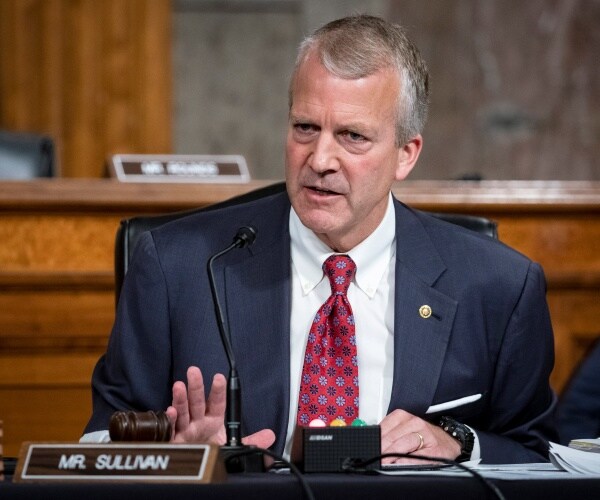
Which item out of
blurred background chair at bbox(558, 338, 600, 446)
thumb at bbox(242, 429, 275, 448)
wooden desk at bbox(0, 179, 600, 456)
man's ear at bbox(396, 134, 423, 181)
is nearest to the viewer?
thumb at bbox(242, 429, 275, 448)

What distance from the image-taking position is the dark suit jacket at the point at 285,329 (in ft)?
6.77

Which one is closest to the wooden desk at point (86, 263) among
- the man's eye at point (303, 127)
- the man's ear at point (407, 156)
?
the man's ear at point (407, 156)

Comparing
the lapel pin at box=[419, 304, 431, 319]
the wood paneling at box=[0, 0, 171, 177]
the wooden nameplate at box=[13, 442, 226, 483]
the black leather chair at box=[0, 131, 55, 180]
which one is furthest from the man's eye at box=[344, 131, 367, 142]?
the wood paneling at box=[0, 0, 171, 177]

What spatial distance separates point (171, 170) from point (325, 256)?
131 cm

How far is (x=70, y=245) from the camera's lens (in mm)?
3043

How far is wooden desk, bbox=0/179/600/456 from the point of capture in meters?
2.96

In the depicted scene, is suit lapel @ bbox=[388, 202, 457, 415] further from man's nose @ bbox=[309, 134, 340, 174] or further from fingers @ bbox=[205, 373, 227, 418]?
fingers @ bbox=[205, 373, 227, 418]

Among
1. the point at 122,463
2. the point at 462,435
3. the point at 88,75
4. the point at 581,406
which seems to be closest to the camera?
the point at 122,463

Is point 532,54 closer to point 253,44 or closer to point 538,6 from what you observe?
point 538,6

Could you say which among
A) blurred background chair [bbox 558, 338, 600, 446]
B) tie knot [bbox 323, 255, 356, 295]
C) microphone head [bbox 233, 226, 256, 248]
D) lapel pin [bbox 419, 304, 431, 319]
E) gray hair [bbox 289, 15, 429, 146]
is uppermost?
gray hair [bbox 289, 15, 429, 146]

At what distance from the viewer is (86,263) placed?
3033 millimetres

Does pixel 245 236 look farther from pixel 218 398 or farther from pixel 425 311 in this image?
pixel 425 311

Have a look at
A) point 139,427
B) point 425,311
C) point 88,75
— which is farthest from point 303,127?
point 88,75

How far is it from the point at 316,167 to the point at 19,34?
3.65m
